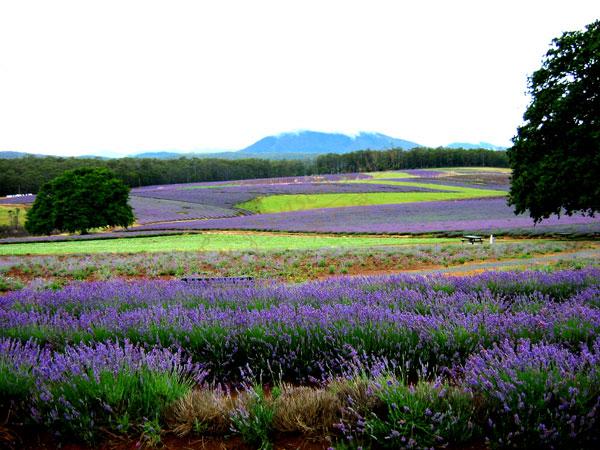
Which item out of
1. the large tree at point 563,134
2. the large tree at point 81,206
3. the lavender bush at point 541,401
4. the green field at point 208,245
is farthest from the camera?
the large tree at point 81,206

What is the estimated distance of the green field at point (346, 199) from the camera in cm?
6169

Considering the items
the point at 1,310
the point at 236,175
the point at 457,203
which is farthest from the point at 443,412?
the point at 236,175

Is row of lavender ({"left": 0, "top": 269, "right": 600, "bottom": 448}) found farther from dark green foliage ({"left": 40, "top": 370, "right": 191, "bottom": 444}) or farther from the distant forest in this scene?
the distant forest

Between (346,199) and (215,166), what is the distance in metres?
75.2

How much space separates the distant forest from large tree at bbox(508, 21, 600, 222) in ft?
282

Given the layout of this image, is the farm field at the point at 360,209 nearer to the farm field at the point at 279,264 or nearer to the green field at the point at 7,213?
the green field at the point at 7,213

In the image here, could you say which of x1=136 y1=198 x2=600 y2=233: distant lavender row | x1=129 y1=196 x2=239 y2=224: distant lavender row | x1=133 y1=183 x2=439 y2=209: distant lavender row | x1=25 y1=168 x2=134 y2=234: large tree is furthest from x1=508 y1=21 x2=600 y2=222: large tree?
x1=133 y1=183 x2=439 y2=209: distant lavender row

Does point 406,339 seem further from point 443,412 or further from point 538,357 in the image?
point 443,412

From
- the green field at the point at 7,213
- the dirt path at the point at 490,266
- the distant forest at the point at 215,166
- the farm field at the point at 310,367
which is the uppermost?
the distant forest at the point at 215,166

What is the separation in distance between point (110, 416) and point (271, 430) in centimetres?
99

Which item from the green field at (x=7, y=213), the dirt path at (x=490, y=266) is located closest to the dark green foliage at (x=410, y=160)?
the green field at (x=7, y=213)

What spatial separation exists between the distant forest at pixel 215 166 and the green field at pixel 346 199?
43965 millimetres

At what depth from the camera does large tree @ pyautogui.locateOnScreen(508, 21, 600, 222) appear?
21344 millimetres

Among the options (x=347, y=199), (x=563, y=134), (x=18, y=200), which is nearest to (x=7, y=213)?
(x=18, y=200)
